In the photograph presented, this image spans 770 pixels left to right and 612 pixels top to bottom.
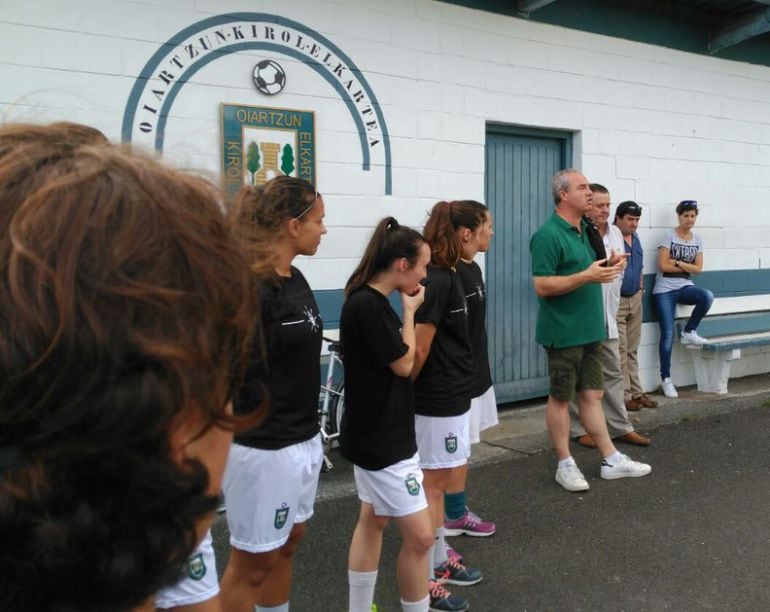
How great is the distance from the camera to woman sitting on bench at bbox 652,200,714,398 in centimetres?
695

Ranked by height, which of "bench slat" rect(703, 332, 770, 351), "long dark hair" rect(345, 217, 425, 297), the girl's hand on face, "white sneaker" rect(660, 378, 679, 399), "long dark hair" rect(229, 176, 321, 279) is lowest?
"white sneaker" rect(660, 378, 679, 399)

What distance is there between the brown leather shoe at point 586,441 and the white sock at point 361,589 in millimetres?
3179

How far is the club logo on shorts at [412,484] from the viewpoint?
2.67 meters

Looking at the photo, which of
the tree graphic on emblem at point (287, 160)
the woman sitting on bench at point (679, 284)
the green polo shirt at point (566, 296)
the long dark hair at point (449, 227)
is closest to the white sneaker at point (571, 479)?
the green polo shirt at point (566, 296)

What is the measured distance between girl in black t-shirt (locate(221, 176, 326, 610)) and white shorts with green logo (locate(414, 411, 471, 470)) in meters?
0.70

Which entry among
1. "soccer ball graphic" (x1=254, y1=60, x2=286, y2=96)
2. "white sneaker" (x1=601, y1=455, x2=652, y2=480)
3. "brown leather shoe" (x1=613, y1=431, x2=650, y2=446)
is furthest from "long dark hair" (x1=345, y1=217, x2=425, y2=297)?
"brown leather shoe" (x1=613, y1=431, x2=650, y2=446)

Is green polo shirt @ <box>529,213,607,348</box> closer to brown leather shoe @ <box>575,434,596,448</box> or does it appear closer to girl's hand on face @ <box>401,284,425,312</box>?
brown leather shoe @ <box>575,434,596,448</box>

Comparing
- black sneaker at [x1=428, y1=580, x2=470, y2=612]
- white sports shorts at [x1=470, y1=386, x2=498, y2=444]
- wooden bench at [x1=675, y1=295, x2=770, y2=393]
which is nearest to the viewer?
black sneaker at [x1=428, y1=580, x2=470, y2=612]

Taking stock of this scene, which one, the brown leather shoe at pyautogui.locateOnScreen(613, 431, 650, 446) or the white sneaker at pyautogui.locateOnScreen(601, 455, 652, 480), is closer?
the white sneaker at pyautogui.locateOnScreen(601, 455, 652, 480)

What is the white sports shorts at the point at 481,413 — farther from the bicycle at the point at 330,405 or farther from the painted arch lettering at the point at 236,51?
the painted arch lettering at the point at 236,51

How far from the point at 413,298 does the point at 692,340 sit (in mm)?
5132

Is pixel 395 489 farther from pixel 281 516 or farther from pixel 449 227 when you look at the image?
pixel 449 227

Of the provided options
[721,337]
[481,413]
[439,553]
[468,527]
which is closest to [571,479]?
[468,527]

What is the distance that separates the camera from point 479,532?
3977 millimetres
